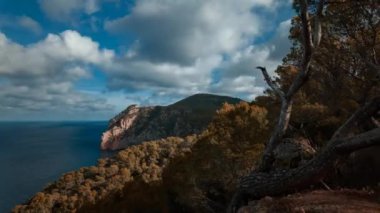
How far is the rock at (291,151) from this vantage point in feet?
51.9

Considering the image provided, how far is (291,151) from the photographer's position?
17.6 m

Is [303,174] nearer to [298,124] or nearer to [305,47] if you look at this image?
[305,47]

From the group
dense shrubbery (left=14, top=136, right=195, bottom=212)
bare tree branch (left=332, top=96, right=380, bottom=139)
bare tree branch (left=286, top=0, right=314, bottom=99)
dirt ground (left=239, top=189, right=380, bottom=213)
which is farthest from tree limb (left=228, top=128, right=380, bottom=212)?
dense shrubbery (left=14, top=136, right=195, bottom=212)

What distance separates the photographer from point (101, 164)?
134750 mm

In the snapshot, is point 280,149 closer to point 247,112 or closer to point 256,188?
point 256,188

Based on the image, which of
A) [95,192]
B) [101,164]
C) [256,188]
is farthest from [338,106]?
[101,164]

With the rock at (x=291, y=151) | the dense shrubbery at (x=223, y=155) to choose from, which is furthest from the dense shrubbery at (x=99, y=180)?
the rock at (x=291, y=151)

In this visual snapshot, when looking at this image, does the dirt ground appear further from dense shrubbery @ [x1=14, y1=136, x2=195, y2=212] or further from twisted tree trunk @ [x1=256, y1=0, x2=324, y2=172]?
dense shrubbery @ [x1=14, y1=136, x2=195, y2=212]

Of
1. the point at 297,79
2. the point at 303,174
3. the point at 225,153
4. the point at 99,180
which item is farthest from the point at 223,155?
the point at 99,180

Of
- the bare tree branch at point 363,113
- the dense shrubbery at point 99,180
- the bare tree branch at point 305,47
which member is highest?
the bare tree branch at point 305,47

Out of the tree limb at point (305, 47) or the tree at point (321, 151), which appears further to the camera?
the tree limb at point (305, 47)

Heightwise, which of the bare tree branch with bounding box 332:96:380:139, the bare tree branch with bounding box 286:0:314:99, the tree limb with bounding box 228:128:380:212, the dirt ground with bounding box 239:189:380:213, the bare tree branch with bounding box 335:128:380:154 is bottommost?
the dirt ground with bounding box 239:189:380:213

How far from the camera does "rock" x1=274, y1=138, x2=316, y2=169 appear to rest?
1583 cm

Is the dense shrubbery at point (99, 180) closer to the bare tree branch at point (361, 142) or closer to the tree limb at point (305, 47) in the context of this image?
the tree limb at point (305, 47)
